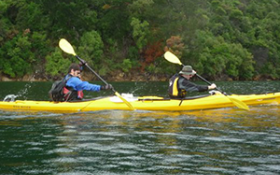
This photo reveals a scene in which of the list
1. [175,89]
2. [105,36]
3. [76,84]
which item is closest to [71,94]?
[76,84]

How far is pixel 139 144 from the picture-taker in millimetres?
7012

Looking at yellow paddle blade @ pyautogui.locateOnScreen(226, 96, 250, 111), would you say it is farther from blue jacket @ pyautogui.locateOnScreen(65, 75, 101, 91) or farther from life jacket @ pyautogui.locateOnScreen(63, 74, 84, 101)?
life jacket @ pyautogui.locateOnScreen(63, 74, 84, 101)

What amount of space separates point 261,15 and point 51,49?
4984 centimetres

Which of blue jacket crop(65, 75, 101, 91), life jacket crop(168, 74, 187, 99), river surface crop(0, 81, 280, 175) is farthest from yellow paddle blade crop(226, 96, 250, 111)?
blue jacket crop(65, 75, 101, 91)

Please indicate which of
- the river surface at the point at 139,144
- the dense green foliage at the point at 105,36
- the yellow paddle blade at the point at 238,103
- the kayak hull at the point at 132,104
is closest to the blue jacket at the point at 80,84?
the kayak hull at the point at 132,104

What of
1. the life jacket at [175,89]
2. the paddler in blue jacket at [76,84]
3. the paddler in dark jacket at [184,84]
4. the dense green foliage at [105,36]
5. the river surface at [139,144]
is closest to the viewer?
the river surface at [139,144]

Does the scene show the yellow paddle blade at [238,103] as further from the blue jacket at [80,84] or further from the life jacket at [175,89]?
the blue jacket at [80,84]

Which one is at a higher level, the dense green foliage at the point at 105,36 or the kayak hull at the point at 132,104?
the dense green foliage at the point at 105,36

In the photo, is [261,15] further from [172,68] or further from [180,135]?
[180,135]

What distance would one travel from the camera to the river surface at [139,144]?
5.61m

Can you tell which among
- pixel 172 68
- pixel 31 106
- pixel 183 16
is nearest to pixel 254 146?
pixel 31 106

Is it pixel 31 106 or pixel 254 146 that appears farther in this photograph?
pixel 31 106

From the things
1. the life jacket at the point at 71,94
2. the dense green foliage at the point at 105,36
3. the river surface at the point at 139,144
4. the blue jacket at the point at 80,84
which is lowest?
the river surface at the point at 139,144

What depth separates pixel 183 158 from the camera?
19.9 ft
